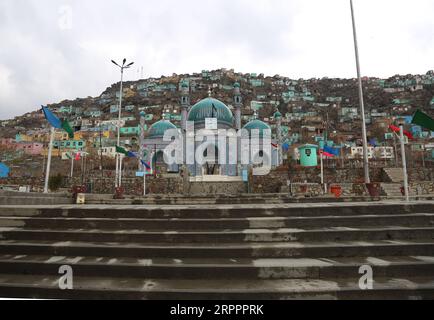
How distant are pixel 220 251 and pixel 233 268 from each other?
→ 1.65ft

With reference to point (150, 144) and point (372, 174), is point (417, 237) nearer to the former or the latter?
point (372, 174)

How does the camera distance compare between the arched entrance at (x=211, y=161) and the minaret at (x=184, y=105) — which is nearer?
the arched entrance at (x=211, y=161)

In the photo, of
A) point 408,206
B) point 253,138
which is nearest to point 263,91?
point 253,138

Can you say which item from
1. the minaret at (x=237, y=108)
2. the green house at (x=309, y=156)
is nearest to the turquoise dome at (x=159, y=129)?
the minaret at (x=237, y=108)

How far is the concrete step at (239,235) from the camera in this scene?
185 inches

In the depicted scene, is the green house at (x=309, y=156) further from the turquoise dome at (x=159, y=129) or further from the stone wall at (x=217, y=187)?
the turquoise dome at (x=159, y=129)

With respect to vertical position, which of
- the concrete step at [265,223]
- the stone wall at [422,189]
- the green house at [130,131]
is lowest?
the concrete step at [265,223]

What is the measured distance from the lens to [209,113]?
1529 inches

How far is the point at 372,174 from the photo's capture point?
97.7 feet

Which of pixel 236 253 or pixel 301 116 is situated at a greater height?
pixel 301 116

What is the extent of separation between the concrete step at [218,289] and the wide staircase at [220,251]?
0.01 m

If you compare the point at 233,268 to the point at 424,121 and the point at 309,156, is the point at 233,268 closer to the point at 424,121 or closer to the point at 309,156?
the point at 424,121

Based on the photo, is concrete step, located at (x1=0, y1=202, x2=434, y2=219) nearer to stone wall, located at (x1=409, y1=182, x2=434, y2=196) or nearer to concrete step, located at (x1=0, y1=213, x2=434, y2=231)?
concrete step, located at (x1=0, y1=213, x2=434, y2=231)
